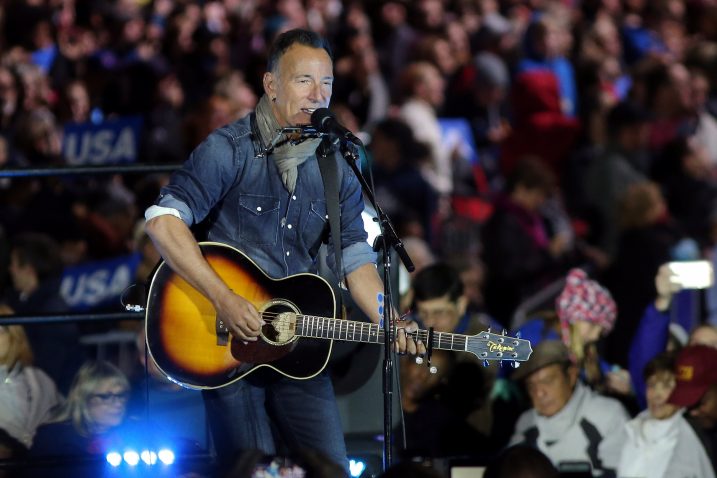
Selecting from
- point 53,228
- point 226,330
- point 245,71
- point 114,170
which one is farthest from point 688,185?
point 226,330

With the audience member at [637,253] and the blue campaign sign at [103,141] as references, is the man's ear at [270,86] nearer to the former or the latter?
the audience member at [637,253]

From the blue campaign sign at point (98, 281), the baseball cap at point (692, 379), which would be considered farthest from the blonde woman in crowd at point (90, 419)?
the baseball cap at point (692, 379)

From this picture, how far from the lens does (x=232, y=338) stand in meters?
4.98

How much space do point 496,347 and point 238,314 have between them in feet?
3.17

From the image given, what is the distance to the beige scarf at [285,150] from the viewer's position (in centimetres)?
501

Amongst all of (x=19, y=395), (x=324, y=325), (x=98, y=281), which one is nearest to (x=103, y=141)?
(x=98, y=281)

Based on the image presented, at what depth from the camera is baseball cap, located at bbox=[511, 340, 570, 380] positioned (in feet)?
23.0

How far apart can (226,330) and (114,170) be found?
1.58 metres

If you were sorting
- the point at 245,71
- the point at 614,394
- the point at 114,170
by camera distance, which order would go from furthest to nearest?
the point at 245,71
the point at 614,394
the point at 114,170

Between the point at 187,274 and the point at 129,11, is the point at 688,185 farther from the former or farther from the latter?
the point at 187,274

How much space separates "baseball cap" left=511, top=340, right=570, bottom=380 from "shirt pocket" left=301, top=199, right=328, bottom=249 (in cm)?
218

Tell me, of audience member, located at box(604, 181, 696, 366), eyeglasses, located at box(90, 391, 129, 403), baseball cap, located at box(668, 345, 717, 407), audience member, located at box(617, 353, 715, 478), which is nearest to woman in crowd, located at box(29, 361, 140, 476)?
eyeglasses, located at box(90, 391, 129, 403)

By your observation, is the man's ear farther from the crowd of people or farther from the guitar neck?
the guitar neck

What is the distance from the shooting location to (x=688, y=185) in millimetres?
11625
